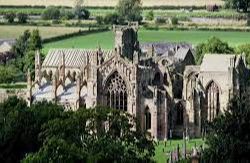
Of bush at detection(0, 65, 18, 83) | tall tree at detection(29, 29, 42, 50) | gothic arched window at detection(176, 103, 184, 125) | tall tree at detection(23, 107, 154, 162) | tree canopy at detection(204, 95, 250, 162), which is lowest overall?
bush at detection(0, 65, 18, 83)

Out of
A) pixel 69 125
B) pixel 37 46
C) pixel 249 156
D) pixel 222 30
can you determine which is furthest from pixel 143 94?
pixel 222 30

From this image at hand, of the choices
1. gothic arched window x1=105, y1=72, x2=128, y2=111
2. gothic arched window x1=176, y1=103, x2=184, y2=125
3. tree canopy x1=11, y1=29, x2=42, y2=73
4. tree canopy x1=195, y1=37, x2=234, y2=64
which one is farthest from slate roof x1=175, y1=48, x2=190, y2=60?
tree canopy x1=11, y1=29, x2=42, y2=73

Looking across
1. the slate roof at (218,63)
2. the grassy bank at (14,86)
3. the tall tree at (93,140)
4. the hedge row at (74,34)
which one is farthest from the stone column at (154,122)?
the hedge row at (74,34)

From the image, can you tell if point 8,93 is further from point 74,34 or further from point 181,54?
point 74,34

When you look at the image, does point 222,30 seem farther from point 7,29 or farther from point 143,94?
point 143,94

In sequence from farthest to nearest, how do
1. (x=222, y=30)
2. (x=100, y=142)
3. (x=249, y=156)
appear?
(x=222, y=30), (x=100, y=142), (x=249, y=156)

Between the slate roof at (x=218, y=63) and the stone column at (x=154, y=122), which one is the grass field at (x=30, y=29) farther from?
the stone column at (x=154, y=122)

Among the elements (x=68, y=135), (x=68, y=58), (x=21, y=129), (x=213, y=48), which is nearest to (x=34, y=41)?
(x=213, y=48)

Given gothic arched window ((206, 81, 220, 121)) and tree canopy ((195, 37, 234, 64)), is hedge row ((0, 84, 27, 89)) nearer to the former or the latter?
tree canopy ((195, 37, 234, 64))
